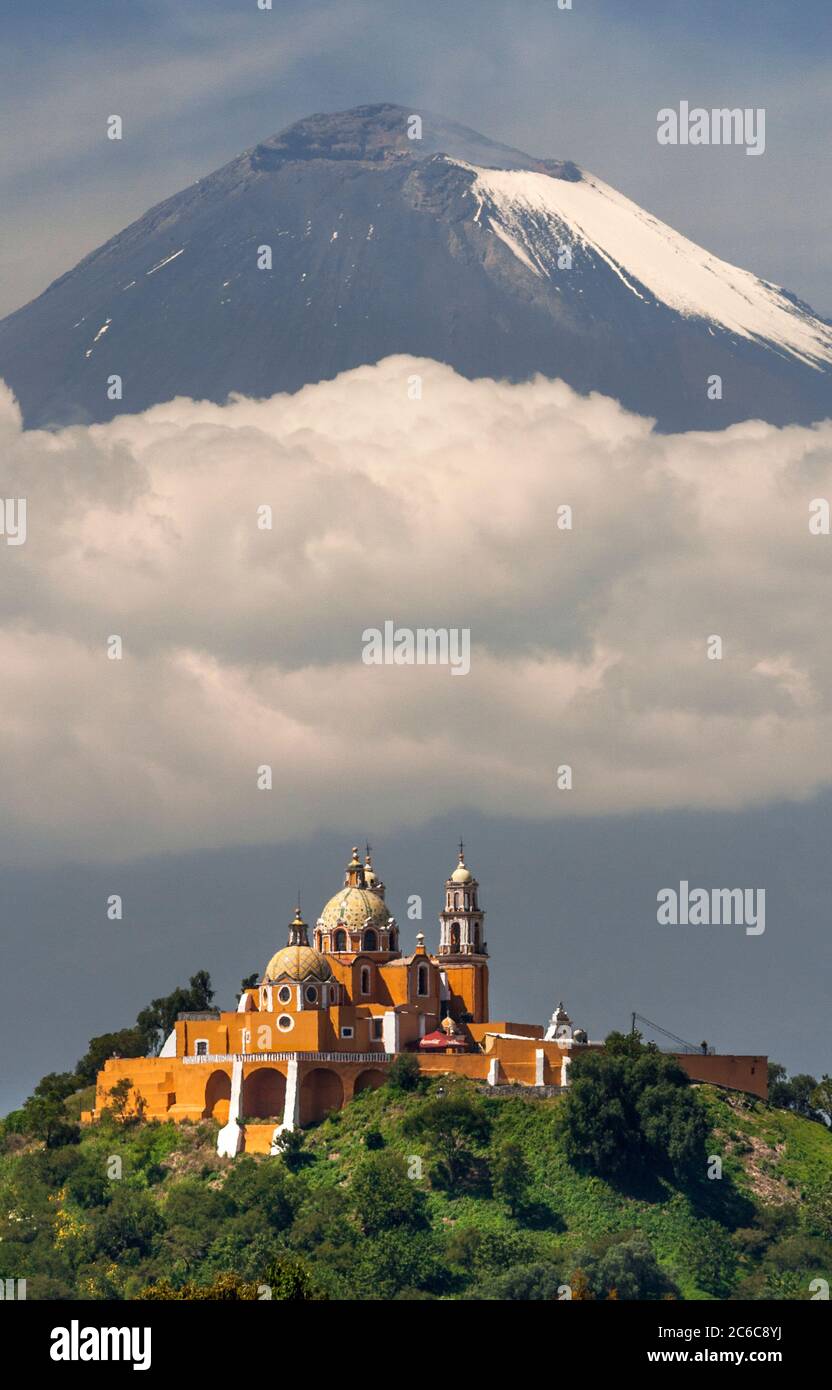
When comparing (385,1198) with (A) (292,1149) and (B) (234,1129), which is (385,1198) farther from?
(B) (234,1129)

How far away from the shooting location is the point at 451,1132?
106 metres

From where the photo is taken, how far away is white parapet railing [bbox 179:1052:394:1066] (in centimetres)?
10794

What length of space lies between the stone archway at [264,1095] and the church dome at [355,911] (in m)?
8.89

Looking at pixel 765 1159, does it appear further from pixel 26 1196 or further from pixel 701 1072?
pixel 26 1196

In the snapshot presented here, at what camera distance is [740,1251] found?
339ft

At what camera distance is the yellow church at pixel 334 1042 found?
10838 cm

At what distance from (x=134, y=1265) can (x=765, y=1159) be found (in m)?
26.6

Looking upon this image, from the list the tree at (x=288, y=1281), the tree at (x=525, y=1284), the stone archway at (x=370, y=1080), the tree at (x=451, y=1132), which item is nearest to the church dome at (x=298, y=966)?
the stone archway at (x=370, y=1080)

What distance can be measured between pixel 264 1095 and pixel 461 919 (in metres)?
13.6

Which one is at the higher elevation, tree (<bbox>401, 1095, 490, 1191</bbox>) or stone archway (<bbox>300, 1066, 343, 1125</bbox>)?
stone archway (<bbox>300, 1066, 343, 1125</bbox>)

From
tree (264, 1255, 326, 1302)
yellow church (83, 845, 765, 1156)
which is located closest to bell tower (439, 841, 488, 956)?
yellow church (83, 845, 765, 1156)

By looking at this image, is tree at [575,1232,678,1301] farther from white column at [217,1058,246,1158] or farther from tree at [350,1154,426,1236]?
white column at [217,1058,246,1158]

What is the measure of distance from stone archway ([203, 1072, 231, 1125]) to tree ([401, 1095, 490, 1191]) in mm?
8320
